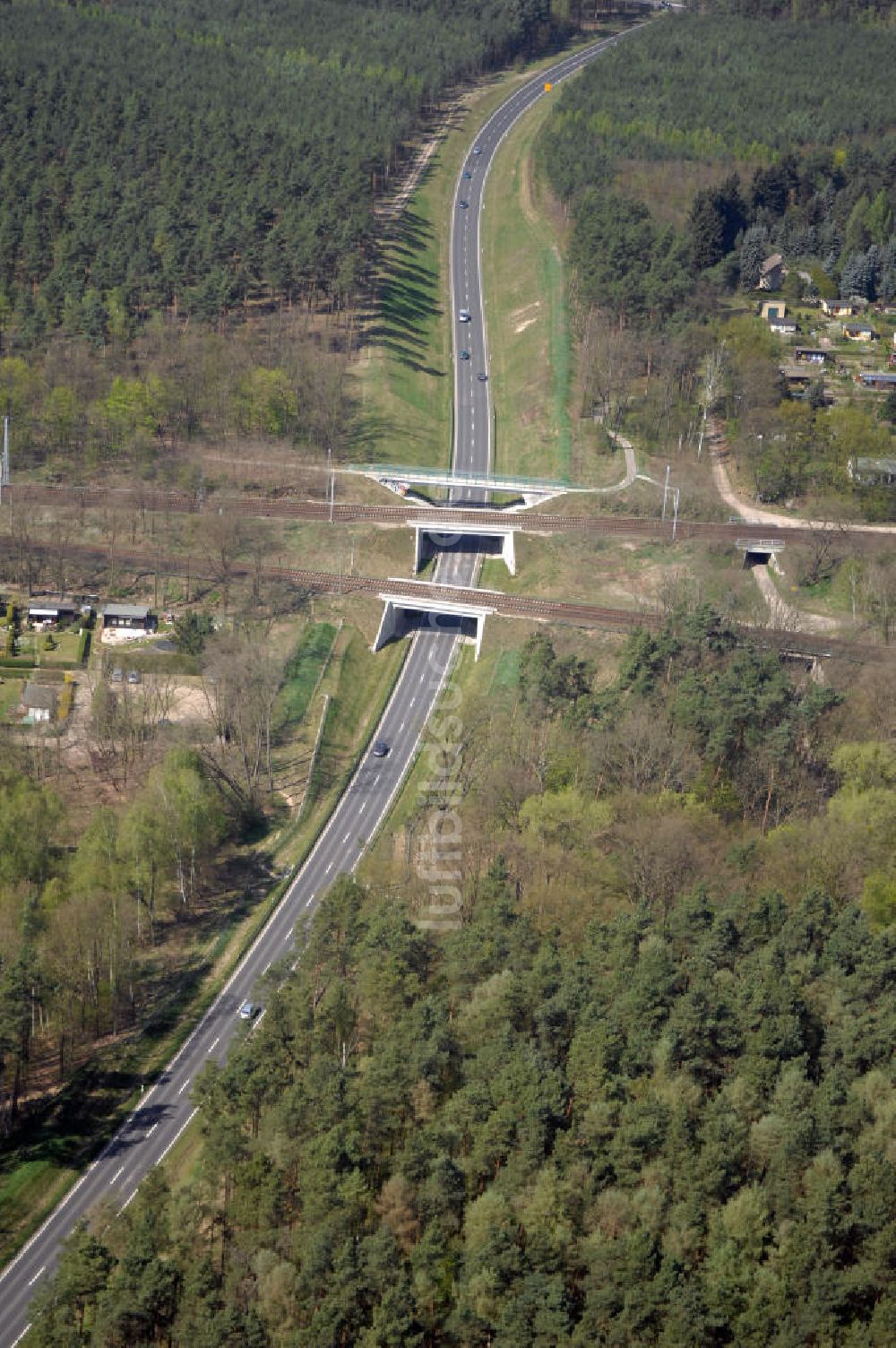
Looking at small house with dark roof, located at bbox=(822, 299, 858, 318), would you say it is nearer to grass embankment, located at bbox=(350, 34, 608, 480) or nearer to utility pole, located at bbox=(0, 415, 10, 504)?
grass embankment, located at bbox=(350, 34, 608, 480)

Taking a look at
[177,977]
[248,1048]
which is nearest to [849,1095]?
[248,1048]

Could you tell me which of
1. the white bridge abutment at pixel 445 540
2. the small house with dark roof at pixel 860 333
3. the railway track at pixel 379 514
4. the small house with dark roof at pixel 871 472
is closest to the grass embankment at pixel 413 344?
the railway track at pixel 379 514

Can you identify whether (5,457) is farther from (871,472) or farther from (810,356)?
(810,356)

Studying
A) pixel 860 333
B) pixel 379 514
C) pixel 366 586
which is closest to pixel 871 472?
pixel 860 333

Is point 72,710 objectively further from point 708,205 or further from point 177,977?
point 708,205

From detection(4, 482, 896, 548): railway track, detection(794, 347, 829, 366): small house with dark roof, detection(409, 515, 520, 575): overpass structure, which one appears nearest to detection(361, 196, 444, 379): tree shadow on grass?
detection(4, 482, 896, 548): railway track

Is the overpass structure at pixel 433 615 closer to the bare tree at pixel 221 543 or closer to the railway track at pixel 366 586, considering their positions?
the railway track at pixel 366 586
